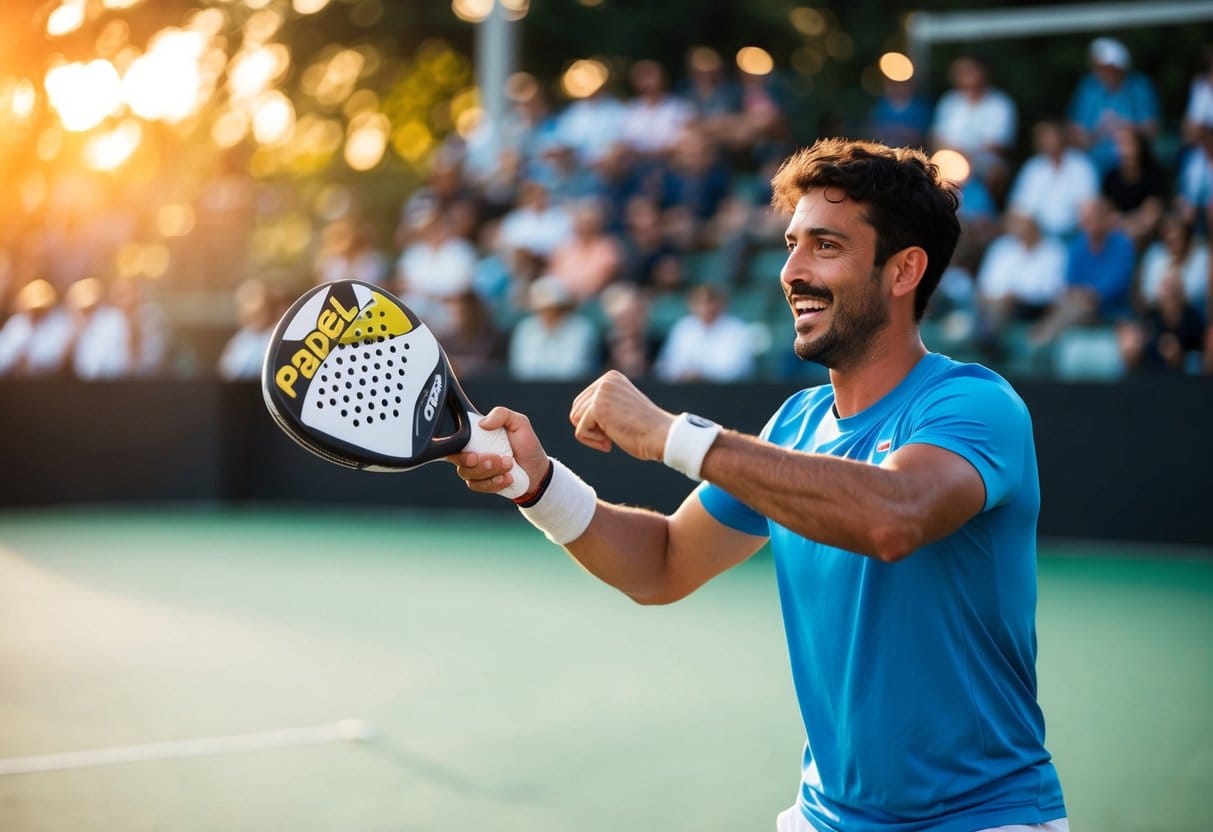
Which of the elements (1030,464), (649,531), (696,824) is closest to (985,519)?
(1030,464)

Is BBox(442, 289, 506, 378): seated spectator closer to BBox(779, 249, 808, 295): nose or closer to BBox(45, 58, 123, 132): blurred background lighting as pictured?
BBox(779, 249, 808, 295): nose

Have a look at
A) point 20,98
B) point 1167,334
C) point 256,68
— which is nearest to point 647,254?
point 1167,334

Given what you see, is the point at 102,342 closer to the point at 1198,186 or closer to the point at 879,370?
the point at 1198,186

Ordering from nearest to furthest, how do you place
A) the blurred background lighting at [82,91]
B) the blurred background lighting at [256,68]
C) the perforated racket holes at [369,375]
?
the perforated racket holes at [369,375] < the blurred background lighting at [82,91] < the blurred background lighting at [256,68]

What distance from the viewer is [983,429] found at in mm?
3072

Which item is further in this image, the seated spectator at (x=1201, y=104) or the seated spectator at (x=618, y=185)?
the seated spectator at (x=618, y=185)

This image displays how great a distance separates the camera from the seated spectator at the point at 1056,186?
1334 cm

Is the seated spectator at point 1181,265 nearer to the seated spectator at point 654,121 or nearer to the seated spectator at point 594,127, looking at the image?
the seated spectator at point 654,121

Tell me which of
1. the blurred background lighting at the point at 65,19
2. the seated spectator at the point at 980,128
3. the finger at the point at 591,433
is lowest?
the finger at the point at 591,433

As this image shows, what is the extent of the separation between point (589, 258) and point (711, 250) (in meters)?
1.47

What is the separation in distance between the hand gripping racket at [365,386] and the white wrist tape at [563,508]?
76 millimetres

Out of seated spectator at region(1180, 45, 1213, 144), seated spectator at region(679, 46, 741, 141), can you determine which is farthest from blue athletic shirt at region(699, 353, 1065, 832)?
seated spectator at region(679, 46, 741, 141)

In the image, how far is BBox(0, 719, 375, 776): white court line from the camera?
5.89 meters

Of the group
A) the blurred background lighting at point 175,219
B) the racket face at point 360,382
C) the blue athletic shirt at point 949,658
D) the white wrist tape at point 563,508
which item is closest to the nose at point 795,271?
the blue athletic shirt at point 949,658
